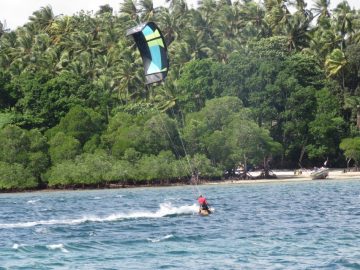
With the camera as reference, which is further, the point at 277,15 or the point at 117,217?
the point at 277,15

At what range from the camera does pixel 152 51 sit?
159 ft

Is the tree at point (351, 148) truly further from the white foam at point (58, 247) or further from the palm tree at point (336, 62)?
the white foam at point (58, 247)

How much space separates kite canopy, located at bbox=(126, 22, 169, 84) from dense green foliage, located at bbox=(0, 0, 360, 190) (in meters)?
41.7

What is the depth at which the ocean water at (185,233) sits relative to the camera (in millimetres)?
34094

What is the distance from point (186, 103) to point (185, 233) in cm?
6569

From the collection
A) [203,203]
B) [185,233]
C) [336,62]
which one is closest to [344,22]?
[336,62]

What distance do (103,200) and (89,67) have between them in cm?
4530

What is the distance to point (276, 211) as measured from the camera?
55062 mm

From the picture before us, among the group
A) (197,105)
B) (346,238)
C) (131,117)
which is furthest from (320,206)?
(197,105)

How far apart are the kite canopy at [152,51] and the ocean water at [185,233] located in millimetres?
8466

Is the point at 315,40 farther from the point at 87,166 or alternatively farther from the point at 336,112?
the point at 87,166

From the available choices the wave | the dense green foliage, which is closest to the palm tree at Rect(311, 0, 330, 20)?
the dense green foliage

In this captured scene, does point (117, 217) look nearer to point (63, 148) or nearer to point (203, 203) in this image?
point (203, 203)

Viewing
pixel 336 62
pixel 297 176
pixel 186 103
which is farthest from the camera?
pixel 186 103
